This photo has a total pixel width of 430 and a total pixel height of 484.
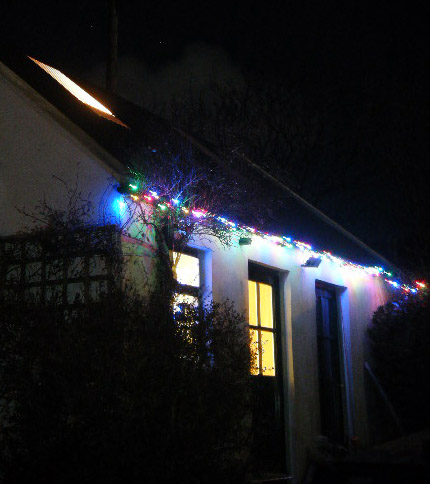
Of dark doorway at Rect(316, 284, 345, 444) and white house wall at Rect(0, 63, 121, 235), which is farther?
dark doorway at Rect(316, 284, 345, 444)

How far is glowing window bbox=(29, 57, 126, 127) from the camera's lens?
938 cm

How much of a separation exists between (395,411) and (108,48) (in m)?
9.07

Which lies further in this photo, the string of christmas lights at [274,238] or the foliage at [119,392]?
the string of christmas lights at [274,238]

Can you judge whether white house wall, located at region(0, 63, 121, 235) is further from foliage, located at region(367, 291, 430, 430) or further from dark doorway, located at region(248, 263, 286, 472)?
foliage, located at region(367, 291, 430, 430)

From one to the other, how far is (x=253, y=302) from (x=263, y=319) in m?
0.36

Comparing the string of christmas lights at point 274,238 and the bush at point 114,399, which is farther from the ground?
the string of christmas lights at point 274,238

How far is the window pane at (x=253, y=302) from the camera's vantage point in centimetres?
959

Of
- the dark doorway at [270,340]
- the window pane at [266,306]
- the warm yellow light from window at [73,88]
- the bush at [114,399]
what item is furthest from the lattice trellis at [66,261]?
the window pane at [266,306]

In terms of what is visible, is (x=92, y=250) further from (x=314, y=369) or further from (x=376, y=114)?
(x=376, y=114)

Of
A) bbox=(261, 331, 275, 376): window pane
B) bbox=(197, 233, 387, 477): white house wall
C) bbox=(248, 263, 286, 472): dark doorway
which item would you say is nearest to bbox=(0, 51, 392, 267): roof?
bbox=(197, 233, 387, 477): white house wall

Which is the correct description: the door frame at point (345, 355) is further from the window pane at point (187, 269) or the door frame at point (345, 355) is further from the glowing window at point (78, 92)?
the glowing window at point (78, 92)

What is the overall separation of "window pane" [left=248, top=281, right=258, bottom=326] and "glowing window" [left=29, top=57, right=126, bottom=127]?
2860 mm

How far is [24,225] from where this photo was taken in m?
7.85

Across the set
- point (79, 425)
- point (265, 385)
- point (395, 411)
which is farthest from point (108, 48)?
point (79, 425)
